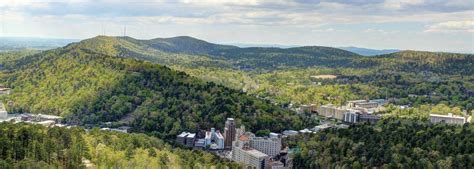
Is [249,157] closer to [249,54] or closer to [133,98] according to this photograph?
[133,98]

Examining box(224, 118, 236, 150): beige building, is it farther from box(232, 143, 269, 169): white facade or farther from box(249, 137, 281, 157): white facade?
box(232, 143, 269, 169): white facade

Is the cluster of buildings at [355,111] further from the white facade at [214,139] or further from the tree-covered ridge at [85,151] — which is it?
the tree-covered ridge at [85,151]

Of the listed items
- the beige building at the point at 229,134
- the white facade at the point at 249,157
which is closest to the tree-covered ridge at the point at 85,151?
the white facade at the point at 249,157

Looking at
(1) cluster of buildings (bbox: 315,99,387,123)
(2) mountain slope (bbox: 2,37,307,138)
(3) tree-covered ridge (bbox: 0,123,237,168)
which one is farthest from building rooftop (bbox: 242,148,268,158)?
(1) cluster of buildings (bbox: 315,99,387,123)

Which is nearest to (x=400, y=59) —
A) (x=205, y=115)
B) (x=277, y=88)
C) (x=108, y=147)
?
(x=277, y=88)

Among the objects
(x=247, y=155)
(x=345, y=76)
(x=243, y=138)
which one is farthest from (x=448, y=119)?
(x=345, y=76)

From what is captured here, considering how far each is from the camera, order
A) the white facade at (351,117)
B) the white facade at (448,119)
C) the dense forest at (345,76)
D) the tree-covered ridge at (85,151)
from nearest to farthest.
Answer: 1. the tree-covered ridge at (85,151)
2. the white facade at (448,119)
3. the white facade at (351,117)
4. the dense forest at (345,76)

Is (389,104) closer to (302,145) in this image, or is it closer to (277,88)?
(277,88)
